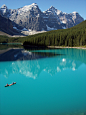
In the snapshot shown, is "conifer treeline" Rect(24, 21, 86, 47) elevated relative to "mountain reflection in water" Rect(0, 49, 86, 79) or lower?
elevated

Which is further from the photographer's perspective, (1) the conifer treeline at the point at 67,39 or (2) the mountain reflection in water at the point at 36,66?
(1) the conifer treeline at the point at 67,39

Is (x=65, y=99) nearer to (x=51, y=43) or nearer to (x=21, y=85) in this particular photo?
(x=21, y=85)

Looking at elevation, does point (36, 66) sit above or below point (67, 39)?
below

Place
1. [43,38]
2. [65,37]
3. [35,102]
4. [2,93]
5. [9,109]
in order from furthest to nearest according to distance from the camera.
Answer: [43,38], [65,37], [2,93], [35,102], [9,109]

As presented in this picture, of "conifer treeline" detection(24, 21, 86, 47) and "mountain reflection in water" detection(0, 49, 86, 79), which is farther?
"conifer treeline" detection(24, 21, 86, 47)

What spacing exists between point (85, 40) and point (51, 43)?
24863 mm

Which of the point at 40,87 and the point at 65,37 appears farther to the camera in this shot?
the point at 65,37

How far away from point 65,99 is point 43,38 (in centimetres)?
9212

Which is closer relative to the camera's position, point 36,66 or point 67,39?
point 36,66

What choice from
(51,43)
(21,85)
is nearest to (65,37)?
(51,43)

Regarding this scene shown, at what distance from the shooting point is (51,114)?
8.99m

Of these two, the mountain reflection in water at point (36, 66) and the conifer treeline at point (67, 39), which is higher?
the conifer treeline at point (67, 39)

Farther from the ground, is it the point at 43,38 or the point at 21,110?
the point at 43,38

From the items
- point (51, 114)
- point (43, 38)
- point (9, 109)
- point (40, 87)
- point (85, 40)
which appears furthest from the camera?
point (43, 38)
